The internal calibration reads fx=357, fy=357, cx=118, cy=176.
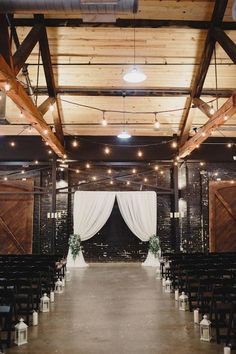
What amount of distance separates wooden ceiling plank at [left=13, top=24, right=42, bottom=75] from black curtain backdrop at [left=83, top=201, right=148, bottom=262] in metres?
7.84

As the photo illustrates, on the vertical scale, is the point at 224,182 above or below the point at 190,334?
above

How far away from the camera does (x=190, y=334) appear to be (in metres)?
5.09

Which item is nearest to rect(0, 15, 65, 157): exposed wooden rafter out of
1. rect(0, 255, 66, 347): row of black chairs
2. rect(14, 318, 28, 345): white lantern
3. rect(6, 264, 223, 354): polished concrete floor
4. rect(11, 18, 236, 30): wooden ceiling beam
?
rect(11, 18, 236, 30): wooden ceiling beam

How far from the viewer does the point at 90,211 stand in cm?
1348

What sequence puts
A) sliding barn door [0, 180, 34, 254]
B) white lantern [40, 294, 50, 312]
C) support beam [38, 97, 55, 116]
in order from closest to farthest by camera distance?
white lantern [40, 294, 50, 312]
support beam [38, 97, 55, 116]
sliding barn door [0, 180, 34, 254]

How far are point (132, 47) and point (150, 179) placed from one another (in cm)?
643

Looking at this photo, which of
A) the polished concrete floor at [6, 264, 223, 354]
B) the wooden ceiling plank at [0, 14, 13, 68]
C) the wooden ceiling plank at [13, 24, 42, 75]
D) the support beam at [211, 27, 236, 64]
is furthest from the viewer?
the support beam at [211, 27, 236, 64]

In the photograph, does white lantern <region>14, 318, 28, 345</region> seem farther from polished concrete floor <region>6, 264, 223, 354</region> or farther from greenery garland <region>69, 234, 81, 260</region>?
greenery garland <region>69, 234, 81, 260</region>

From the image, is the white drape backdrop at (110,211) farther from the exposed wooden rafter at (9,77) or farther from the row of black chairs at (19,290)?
the exposed wooden rafter at (9,77)

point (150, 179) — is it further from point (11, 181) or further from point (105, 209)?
point (11, 181)

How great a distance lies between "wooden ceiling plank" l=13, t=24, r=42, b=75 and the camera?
6.23 meters

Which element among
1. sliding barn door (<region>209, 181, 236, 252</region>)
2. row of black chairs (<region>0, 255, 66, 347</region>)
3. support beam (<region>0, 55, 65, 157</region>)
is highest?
support beam (<region>0, 55, 65, 157</region>)

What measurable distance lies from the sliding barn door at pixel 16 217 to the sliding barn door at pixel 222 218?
691cm

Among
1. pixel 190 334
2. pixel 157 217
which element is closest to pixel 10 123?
pixel 157 217
